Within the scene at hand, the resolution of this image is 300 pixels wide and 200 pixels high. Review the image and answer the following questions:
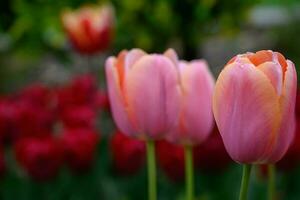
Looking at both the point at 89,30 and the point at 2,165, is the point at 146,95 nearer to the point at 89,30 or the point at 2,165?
the point at 2,165

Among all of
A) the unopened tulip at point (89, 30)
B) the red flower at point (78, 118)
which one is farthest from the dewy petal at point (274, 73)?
the unopened tulip at point (89, 30)

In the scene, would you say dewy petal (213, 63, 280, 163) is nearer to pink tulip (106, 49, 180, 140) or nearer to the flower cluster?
pink tulip (106, 49, 180, 140)

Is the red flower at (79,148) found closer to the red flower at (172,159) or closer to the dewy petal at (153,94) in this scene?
the red flower at (172,159)

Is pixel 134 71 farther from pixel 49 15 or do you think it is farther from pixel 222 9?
pixel 49 15

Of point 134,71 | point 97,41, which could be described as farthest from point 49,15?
point 134,71

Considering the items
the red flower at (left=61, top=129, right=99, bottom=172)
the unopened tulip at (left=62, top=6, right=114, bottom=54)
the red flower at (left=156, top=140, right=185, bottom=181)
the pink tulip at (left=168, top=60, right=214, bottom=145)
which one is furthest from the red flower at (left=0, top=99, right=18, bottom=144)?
the unopened tulip at (left=62, top=6, right=114, bottom=54)
